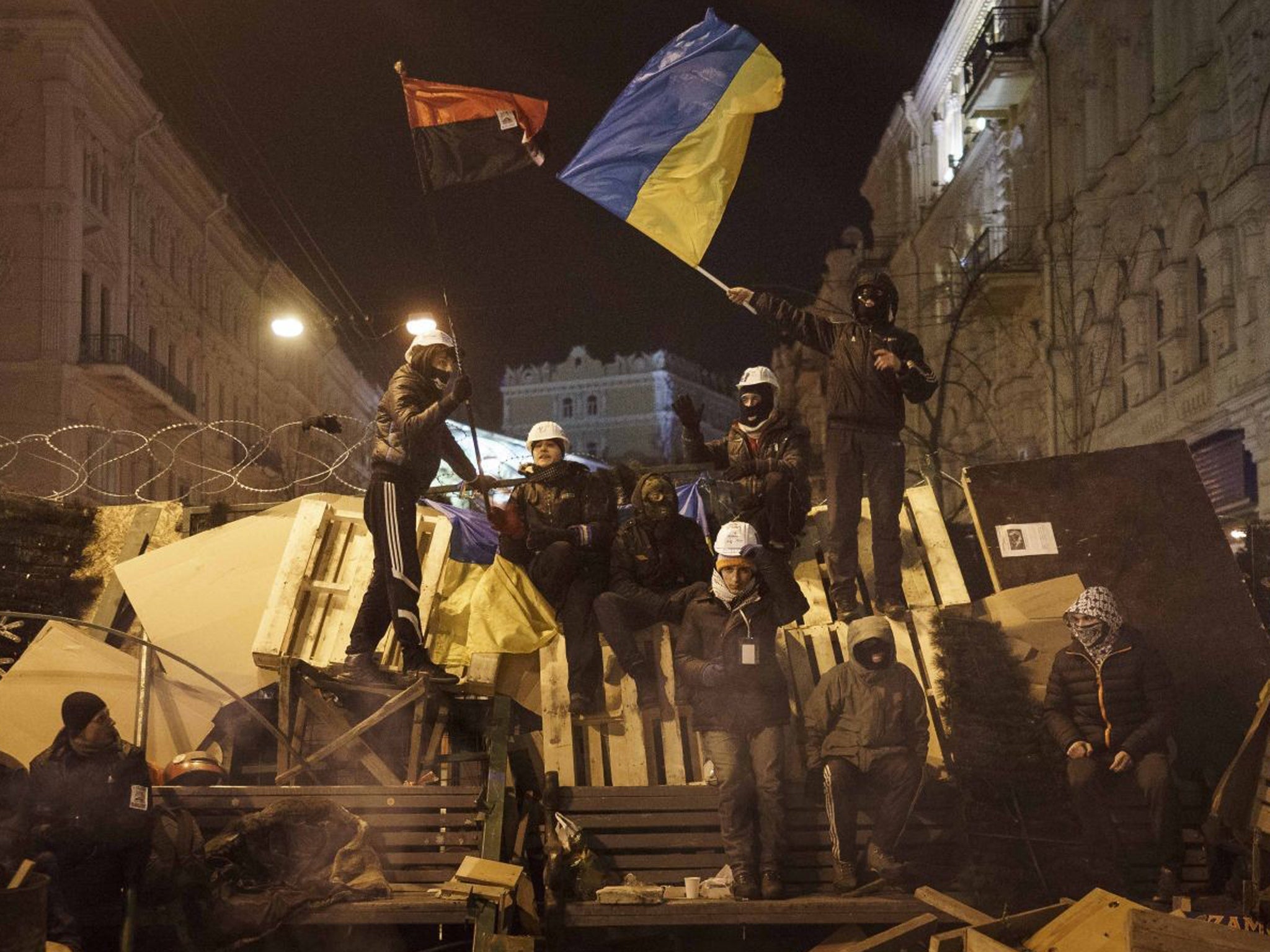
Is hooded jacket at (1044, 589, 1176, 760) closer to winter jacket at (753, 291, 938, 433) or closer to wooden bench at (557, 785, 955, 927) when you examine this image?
wooden bench at (557, 785, 955, 927)

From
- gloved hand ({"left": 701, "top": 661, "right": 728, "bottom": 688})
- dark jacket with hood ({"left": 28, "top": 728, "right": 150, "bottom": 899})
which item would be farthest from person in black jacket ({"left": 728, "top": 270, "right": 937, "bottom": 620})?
dark jacket with hood ({"left": 28, "top": 728, "right": 150, "bottom": 899})

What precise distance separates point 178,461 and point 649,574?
2505 centimetres

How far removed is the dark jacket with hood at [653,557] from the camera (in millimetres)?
9875

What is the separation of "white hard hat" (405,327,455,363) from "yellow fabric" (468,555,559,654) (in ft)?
5.46

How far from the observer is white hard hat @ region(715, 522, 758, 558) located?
884cm

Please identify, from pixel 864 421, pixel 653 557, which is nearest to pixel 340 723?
pixel 653 557

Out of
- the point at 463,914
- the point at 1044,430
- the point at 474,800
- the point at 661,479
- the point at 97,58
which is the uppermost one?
the point at 97,58

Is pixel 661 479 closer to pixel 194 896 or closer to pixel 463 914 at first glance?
pixel 463 914

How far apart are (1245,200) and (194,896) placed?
1792 cm

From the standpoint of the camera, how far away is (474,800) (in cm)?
877

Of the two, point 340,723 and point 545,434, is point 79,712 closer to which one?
point 340,723

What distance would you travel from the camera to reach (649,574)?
389 inches

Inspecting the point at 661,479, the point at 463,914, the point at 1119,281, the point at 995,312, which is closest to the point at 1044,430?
the point at 995,312

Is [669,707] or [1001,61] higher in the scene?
[1001,61]
